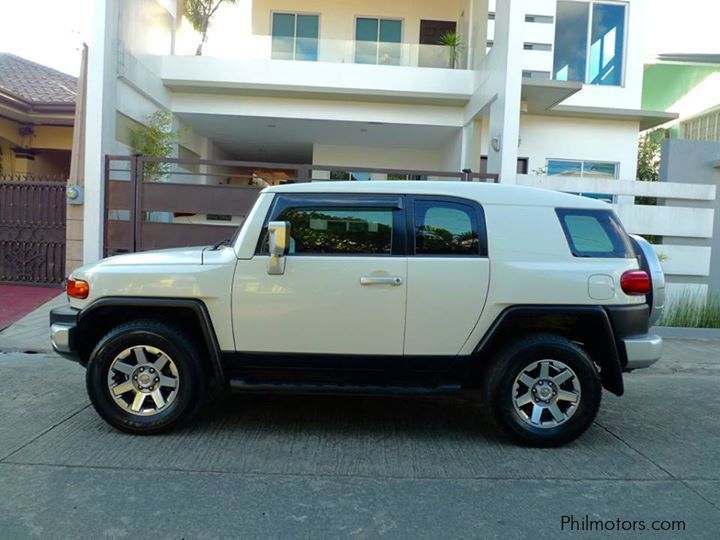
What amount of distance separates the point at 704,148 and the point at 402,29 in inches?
383

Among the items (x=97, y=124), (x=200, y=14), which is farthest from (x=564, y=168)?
(x=97, y=124)

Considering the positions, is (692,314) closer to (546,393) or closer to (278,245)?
(546,393)

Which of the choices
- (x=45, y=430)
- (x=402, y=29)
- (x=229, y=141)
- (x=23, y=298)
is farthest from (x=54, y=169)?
(x=45, y=430)

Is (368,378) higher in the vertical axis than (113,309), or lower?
lower

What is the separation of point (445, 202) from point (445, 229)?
0.71 ft

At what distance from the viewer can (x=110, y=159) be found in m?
9.77

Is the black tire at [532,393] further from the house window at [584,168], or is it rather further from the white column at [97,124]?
the house window at [584,168]

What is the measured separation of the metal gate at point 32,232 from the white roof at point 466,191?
7.33 meters

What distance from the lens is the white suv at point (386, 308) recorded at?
4484 millimetres

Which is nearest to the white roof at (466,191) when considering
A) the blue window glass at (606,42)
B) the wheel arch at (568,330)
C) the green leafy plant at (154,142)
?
the wheel arch at (568,330)

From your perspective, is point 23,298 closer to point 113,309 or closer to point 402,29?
point 113,309

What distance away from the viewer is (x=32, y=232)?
1051 cm

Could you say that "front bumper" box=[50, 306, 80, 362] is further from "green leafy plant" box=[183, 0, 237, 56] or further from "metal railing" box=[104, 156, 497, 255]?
"green leafy plant" box=[183, 0, 237, 56]

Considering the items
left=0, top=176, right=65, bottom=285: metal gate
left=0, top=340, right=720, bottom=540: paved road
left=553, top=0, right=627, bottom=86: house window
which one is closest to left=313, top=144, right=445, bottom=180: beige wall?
left=553, top=0, right=627, bottom=86: house window
